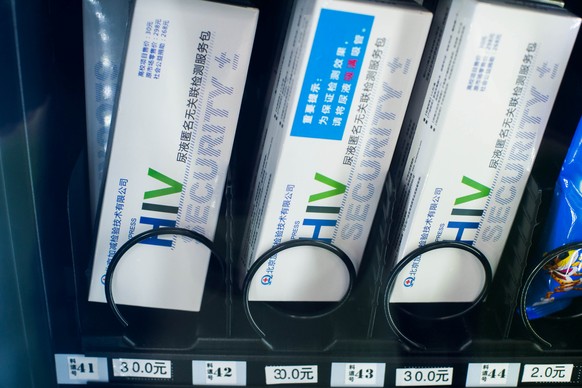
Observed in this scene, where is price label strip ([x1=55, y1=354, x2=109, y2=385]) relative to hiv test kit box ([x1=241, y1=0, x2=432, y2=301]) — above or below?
below

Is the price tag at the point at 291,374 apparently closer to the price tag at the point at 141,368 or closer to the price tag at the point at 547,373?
the price tag at the point at 141,368

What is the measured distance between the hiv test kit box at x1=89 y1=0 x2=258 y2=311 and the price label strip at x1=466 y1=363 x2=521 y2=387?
1.04ft

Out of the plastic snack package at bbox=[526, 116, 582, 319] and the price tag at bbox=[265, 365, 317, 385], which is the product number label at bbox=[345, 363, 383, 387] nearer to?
the price tag at bbox=[265, 365, 317, 385]

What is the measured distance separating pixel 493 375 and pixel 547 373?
6 centimetres

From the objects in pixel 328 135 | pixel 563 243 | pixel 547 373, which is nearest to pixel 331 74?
pixel 328 135

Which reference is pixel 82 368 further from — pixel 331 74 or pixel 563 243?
pixel 563 243

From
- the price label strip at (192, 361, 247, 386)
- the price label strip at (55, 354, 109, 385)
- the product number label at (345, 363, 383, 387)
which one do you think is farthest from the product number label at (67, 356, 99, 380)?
the product number label at (345, 363, 383, 387)

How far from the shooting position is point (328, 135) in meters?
0.67

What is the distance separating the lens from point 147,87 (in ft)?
2.15

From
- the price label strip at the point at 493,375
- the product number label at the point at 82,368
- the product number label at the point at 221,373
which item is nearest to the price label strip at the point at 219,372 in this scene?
the product number label at the point at 221,373

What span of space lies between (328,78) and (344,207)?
0.49 ft

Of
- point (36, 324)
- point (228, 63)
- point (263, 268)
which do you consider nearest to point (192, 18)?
point (228, 63)

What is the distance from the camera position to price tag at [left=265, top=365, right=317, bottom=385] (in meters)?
0.73

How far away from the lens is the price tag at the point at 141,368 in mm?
715
